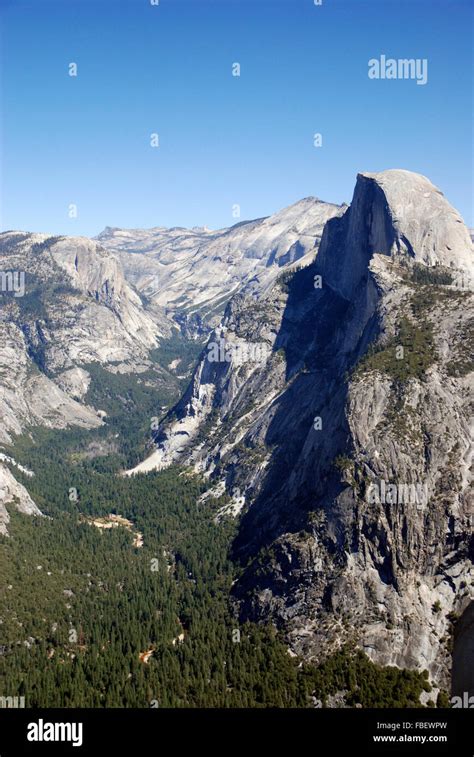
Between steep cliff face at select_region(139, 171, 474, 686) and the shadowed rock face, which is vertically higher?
steep cliff face at select_region(139, 171, 474, 686)

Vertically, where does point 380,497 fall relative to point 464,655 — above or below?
above

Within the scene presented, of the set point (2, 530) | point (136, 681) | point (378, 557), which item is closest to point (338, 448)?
point (378, 557)

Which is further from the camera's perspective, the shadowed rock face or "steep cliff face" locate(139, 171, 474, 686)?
"steep cliff face" locate(139, 171, 474, 686)

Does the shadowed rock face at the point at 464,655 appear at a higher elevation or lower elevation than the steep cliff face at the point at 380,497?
lower

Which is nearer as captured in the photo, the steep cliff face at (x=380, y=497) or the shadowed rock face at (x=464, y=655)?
the shadowed rock face at (x=464, y=655)

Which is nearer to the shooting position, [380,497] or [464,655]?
[464,655]

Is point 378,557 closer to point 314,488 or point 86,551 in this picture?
point 314,488
